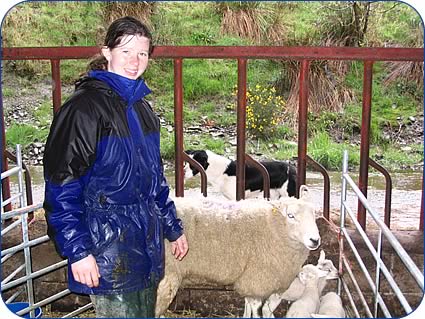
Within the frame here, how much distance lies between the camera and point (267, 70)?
2.09 metres

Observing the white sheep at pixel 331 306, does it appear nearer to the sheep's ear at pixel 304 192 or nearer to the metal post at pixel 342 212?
the metal post at pixel 342 212

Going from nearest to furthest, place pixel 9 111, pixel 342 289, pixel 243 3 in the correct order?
pixel 243 3, pixel 342 289, pixel 9 111

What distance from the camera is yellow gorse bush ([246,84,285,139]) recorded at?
210 cm

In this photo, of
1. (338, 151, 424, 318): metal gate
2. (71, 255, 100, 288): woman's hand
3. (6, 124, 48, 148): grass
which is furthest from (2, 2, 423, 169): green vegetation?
(71, 255, 100, 288): woman's hand

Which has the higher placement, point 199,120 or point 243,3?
point 243,3

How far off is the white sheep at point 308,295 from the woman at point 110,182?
382mm

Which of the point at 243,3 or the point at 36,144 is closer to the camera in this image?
the point at 243,3

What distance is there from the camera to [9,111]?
1951 mm

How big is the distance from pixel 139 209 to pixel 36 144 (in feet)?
2.67

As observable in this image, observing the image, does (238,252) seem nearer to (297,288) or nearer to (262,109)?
(297,288)

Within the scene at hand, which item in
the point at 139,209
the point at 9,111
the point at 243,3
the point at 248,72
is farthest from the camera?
the point at 248,72

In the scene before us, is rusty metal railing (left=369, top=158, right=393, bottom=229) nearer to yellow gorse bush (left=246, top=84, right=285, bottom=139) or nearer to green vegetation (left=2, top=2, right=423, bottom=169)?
green vegetation (left=2, top=2, right=423, bottom=169)

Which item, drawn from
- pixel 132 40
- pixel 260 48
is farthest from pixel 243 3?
pixel 132 40

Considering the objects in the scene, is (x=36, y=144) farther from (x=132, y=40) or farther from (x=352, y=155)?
(x=352, y=155)
